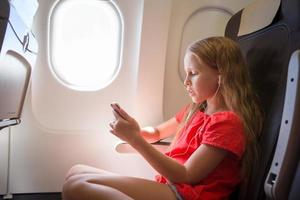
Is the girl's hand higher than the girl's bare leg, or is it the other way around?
the girl's hand

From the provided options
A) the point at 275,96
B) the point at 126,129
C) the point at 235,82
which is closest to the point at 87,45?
the point at 126,129

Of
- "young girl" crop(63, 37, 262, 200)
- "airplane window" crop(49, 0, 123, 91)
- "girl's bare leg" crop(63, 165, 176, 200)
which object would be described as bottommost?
"girl's bare leg" crop(63, 165, 176, 200)

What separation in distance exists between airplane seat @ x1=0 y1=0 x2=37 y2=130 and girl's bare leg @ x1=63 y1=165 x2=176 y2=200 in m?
0.29

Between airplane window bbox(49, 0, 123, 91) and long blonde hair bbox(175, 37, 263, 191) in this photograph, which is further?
airplane window bbox(49, 0, 123, 91)

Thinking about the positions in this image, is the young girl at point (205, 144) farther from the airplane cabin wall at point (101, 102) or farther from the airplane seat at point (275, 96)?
the airplane cabin wall at point (101, 102)

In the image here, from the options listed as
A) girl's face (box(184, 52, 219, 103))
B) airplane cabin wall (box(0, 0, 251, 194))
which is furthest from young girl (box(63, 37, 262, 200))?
airplane cabin wall (box(0, 0, 251, 194))

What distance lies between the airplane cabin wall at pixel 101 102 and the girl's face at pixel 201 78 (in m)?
0.45

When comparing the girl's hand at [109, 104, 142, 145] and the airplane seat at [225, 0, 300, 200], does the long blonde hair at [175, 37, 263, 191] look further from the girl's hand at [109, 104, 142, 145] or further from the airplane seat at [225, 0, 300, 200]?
the girl's hand at [109, 104, 142, 145]

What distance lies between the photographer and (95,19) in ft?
5.24

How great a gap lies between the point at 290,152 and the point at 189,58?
49cm

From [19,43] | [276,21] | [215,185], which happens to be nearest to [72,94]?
[19,43]

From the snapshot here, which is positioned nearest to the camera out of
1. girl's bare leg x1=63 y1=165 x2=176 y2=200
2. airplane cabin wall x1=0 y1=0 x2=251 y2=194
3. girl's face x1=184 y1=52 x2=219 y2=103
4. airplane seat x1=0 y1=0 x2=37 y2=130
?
airplane seat x1=0 y1=0 x2=37 y2=130

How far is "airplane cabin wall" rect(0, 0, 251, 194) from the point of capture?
5.04 feet

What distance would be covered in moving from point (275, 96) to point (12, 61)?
2.57 ft
